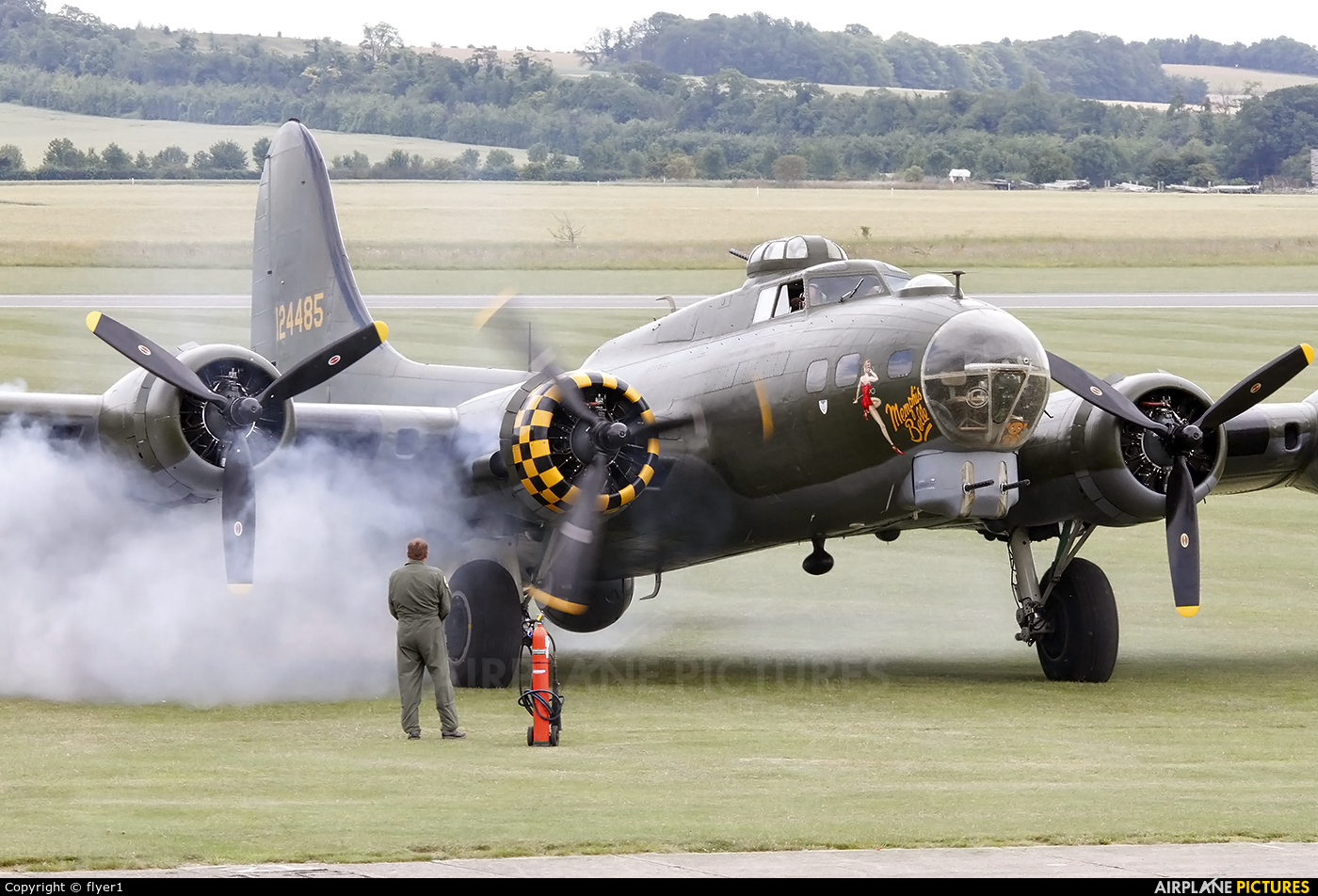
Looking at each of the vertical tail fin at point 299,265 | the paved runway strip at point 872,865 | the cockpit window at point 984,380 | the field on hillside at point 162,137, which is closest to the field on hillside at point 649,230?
the field on hillside at point 162,137

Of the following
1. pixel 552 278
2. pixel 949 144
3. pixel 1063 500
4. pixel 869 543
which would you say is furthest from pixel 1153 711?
pixel 949 144

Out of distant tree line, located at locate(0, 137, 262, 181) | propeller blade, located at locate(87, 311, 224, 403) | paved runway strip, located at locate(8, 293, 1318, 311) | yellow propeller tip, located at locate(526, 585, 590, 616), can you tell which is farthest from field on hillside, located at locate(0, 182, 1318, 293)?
propeller blade, located at locate(87, 311, 224, 403)

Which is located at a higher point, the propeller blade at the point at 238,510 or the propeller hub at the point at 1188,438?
the propeller hub at the point at 1188,438

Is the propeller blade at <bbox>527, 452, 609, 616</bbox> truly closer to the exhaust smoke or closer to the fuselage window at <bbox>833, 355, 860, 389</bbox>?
the exhaust smoke

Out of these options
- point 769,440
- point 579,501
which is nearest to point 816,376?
point 769,440

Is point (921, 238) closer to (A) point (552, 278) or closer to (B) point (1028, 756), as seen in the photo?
(A) point (552, 278)

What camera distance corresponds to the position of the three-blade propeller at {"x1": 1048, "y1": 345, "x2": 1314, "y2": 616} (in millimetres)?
21250

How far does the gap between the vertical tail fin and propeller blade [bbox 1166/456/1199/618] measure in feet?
39.8

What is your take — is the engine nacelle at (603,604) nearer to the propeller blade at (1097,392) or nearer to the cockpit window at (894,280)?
the cockpit window at (894,280)

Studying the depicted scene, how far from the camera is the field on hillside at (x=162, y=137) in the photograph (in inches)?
4616

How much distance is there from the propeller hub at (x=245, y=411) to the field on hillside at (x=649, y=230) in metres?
47.9

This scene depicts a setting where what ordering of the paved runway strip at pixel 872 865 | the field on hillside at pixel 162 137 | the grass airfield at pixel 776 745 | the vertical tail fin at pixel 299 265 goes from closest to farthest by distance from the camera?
the paved runway strip at pixel 872 865 < the grass airfield at pixel 776 745 < the vertical tail fin at pixel 299 265 < the field on hillside at pixel 162 137

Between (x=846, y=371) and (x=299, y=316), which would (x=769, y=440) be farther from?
(x=299, y=316)
